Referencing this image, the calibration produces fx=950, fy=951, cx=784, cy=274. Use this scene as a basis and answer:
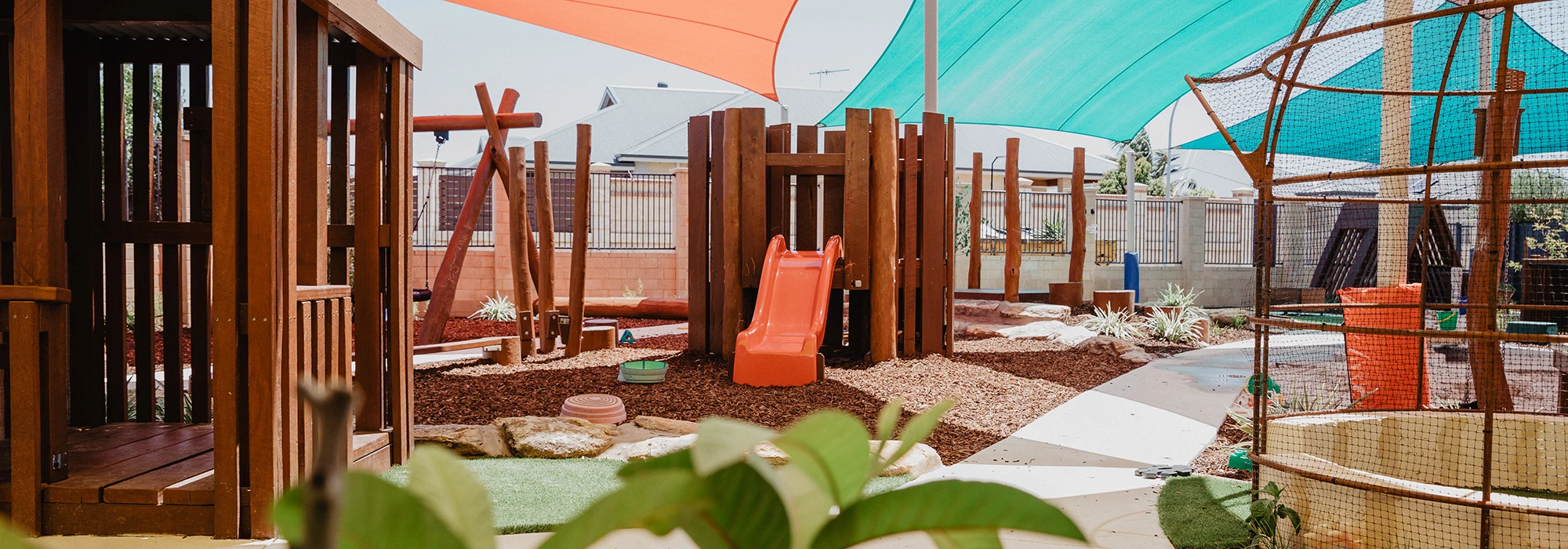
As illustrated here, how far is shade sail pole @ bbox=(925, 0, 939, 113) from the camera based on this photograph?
8469 millimetres

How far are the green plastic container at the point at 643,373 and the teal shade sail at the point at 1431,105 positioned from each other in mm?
5411

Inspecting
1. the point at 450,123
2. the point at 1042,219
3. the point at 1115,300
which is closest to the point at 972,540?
the point at 450,123

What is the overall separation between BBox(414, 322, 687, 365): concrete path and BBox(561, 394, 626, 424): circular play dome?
278 centimetres

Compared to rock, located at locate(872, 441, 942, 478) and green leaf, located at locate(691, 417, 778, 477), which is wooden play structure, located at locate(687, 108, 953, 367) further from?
green leaf, located at locate(691, 417, 778, 477)

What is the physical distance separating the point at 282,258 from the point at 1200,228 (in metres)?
15.8

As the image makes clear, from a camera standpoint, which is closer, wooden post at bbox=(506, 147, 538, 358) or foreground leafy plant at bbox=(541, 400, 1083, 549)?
foreground leafy plant at bbox=(541, 400, 1083, 549)

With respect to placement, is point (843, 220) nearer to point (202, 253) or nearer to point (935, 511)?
point (202, 253)

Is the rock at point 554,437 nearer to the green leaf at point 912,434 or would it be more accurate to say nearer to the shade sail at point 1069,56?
the green leaf at point 912,434

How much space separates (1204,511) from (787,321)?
365cm

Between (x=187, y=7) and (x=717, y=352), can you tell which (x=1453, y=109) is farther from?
(x=187, y=7)

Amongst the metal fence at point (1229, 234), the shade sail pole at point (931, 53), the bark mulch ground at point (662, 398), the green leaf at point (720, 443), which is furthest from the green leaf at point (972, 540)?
the metal fence at point (1229, 234)

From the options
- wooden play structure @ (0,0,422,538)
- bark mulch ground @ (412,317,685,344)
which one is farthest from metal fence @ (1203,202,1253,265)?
wooden play structure @ (0,0,422,538)

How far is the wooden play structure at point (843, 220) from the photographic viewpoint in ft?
23.4

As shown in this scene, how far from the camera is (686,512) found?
33cm
